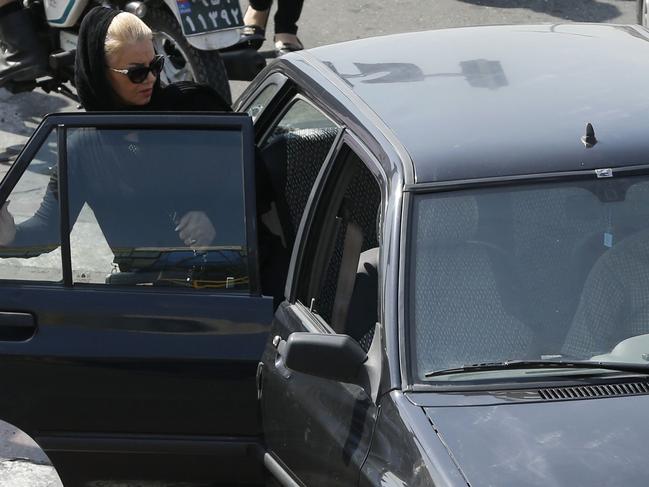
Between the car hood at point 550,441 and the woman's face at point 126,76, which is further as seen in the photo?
the woman's face at point 126,76

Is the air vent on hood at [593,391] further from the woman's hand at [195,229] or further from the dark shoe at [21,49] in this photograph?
the dark shoe at [21,49]

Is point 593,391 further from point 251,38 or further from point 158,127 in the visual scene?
point 251,38

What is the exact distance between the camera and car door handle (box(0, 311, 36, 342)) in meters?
4.17

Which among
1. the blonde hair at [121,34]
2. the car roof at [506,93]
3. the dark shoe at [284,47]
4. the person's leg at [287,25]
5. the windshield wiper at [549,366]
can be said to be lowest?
the dark shoe at [284,47]

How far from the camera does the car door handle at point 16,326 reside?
417 cm

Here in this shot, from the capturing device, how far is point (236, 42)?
7.64m

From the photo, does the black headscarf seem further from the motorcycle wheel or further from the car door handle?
the motorcycle wheel

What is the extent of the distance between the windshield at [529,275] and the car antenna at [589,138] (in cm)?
11

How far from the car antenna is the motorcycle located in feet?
14.2

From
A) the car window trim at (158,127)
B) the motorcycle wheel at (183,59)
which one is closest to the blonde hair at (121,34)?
the car window trim at (158,127)

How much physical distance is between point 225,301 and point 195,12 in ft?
12.5

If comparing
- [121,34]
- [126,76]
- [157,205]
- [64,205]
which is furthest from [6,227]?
[121,34]

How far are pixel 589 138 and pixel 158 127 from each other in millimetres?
1341

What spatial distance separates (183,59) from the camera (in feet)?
26.0
